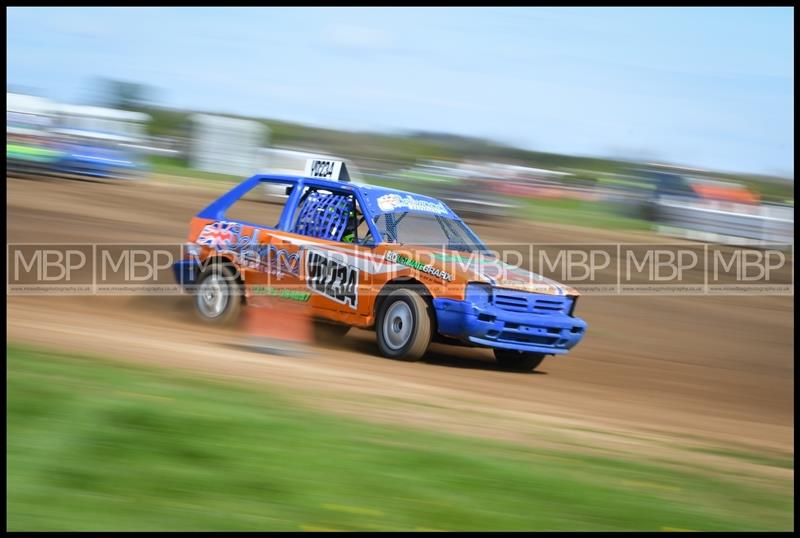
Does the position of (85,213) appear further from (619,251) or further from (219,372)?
(219,372)

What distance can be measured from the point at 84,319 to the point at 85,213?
9.38m

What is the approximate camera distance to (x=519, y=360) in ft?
29.0

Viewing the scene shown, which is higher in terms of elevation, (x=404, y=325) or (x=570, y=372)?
(x=404, y=325)

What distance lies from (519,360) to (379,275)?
1.66 m

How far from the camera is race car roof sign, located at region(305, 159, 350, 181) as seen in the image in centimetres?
932

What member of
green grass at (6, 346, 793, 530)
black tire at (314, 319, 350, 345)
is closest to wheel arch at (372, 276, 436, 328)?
black tire at (314, 319, 350, 345)

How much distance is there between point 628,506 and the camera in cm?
429

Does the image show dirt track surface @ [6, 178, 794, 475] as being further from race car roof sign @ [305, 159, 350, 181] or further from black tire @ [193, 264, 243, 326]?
race car roof sign @ [305, 159, 350, 181]

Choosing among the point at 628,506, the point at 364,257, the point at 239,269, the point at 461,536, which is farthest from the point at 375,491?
the point at 239,269

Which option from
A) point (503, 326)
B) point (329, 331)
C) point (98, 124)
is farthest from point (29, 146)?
point (503, 326)

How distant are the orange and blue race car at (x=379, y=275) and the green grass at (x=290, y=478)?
269 cm

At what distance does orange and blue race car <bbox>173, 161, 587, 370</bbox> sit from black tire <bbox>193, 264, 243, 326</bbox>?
13 mm

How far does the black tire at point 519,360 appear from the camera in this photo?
873 centimetres

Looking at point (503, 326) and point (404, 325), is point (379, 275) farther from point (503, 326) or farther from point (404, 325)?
point (503, 326)
